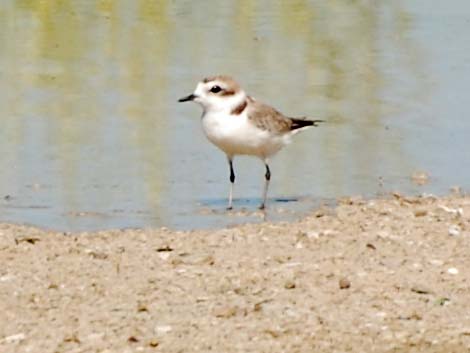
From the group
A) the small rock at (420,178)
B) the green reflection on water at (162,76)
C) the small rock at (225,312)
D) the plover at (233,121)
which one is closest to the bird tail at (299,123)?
the plover at (233,121)

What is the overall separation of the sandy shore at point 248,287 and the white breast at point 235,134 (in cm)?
107

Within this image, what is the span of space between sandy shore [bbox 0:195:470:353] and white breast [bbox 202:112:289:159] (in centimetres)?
107

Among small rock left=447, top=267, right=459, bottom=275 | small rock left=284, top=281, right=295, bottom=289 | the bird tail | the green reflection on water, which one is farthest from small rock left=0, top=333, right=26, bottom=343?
the bird tail

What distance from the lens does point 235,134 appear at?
10391 millimetres

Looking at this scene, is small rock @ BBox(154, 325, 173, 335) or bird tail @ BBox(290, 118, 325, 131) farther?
bird tail @ BBox(290, 118, 325, 131)

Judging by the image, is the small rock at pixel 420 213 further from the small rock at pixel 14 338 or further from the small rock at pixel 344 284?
the small rock at pixel 14 338

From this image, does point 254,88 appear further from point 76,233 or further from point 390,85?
point 76,233

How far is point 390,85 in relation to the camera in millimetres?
13383

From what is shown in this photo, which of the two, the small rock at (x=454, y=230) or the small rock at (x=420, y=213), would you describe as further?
the small rock at (x=420, y=213)

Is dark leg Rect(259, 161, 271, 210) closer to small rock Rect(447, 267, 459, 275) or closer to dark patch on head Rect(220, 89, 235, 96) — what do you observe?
dark patch on head Rect(220, 89, 235, 96)

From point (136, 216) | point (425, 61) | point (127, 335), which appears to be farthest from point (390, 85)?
point (127, 335)

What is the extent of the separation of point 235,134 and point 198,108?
2.17 m

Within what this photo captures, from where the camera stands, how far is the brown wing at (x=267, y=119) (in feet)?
34.4

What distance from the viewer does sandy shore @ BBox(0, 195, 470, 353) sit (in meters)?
6.90
